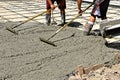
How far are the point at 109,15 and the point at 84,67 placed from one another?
4278 mm

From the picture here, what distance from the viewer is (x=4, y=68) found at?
174 inches

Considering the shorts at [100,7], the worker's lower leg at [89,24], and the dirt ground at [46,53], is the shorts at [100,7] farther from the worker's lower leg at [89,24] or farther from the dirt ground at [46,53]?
the dirt ground at [46,53]

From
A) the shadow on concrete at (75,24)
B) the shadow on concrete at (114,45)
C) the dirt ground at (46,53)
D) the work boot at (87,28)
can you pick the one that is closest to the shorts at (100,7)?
the work boot at (87,28)

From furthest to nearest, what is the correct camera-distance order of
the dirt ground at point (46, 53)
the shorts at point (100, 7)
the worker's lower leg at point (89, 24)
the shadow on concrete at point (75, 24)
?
the shadow on concrete at point (75, 24)
the worker's lower leg at point (89, 24)
the shorts at point (100, 7)
the dirt ground at point (46, 53)

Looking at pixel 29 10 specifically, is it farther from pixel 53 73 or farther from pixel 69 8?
pixel 53 73

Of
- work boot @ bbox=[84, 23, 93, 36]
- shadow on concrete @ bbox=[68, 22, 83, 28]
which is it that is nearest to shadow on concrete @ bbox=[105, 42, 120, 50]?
work boot @ bbox=[84, 23, 93, 36]

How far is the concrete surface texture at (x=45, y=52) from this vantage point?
4.31 meters

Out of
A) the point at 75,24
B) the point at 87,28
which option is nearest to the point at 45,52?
the point at 87,28

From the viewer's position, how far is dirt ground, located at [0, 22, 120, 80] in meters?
4.30

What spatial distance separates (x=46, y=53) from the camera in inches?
200

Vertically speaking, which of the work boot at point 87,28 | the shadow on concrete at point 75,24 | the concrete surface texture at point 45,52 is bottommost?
the shadow on concrete at point 75,24

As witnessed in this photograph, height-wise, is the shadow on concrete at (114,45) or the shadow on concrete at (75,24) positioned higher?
the shadow on concrete at (114,45)

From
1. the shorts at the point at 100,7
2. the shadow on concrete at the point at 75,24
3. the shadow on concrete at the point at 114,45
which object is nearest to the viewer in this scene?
the shadow on concrete at the point at 114,45

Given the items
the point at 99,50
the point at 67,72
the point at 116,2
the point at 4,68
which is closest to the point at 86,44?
the point at 99,50
